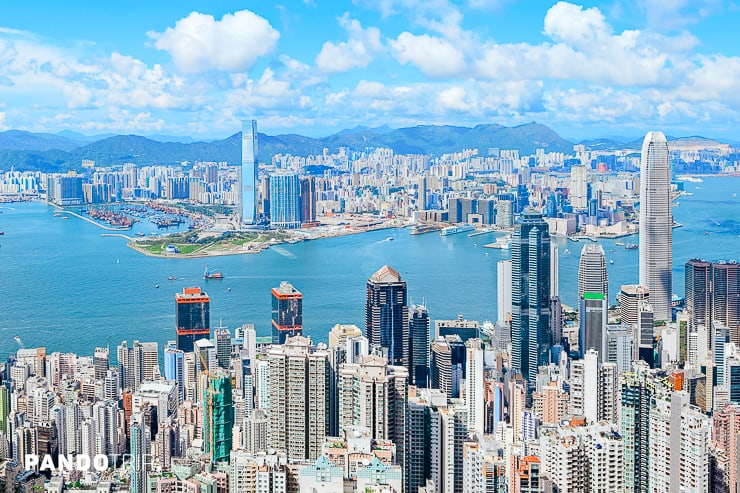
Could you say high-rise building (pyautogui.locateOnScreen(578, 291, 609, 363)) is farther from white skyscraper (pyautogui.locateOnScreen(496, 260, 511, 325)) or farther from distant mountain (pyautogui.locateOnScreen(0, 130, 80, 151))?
distant mountain (pyautogui.locateOnScreen(0, 130, 80, 151))

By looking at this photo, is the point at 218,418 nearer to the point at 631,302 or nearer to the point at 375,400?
the point at 375,400

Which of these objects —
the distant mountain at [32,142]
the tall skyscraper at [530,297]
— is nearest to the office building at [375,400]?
the tall skyscraper at [530,297]

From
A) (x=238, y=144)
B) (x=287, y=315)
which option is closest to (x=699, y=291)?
(x=287, y=315)

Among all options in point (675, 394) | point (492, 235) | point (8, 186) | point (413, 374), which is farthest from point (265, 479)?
point (8, 186)

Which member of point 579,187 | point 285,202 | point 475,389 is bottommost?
point 475,389

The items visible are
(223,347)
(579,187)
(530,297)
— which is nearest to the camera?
(223,347)

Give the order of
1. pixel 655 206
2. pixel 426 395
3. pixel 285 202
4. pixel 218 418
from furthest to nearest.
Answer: pixel 285 202
pixel 655 206
pixel 426 395
pixel 218 418

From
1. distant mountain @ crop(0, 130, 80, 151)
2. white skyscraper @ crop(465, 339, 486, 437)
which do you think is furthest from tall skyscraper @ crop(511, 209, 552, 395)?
distant mountain @ crop(0, 130, 80, 151)
